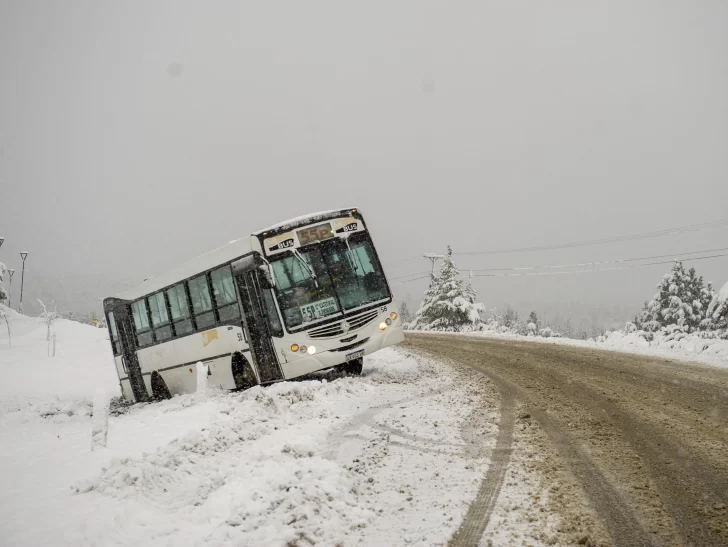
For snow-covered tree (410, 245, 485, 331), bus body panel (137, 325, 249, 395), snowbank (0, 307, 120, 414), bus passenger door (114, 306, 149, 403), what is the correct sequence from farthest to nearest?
snow-covered tree (410, 245, 485, 331)
snowbank (0, 307, 120, 414)
bus passenger door (114, 306, 149, 403)
bus body panel (137, 325, 249, 395)

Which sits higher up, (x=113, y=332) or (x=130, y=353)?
(x=113, y=332)

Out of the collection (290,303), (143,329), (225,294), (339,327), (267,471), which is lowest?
(267,471)

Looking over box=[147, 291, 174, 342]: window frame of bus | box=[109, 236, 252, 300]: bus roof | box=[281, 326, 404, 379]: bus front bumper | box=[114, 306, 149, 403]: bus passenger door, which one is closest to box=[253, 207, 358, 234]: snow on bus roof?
box=[109, 236, 252, 300]: bus roof

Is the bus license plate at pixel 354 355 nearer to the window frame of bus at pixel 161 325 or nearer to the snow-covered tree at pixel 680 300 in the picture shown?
the window frame of bus at pixel 161 325

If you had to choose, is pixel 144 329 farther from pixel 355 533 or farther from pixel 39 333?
pixel 39 333

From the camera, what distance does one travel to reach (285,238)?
9.61 m

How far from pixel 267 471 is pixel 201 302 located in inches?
288

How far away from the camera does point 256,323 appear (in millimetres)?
9570

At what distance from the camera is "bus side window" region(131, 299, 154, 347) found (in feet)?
44.5

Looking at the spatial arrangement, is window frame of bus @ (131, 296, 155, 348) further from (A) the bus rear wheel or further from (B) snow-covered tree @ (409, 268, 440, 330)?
(B) snow-covered tree @ (409, 268, 440, 330)

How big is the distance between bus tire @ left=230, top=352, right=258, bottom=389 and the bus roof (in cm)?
234

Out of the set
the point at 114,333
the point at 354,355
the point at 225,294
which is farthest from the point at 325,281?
the point at 114,333

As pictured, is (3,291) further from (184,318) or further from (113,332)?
(184,318)

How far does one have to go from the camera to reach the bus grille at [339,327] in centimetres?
927
